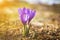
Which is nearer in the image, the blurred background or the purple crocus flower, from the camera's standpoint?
the purple crocus flower

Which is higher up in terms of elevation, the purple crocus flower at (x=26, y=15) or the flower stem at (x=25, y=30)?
the purple crocus flower at (x=26, y=15)

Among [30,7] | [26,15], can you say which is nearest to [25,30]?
[26,15]

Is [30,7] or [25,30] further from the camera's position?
[30,7]

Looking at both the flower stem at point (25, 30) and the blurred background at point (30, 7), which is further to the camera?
the blurred background at point (30, 7)

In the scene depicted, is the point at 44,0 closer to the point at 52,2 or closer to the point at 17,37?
the point at 52,2

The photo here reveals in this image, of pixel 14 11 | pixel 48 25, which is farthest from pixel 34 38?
pixel 14 11

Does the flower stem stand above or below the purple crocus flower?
below

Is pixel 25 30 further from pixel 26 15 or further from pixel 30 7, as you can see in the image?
pixel 30 7

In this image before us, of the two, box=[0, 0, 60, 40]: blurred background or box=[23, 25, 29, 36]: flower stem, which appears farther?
box=[0, 0, 60, 40]: blurred background
